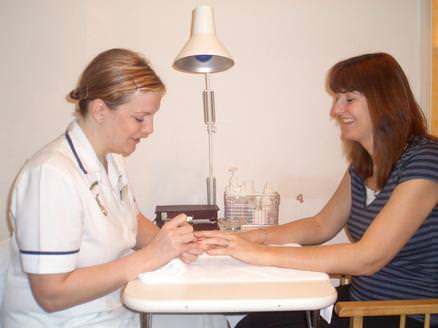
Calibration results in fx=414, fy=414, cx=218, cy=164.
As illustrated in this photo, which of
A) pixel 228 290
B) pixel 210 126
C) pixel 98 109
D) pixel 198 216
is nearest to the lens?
pixel 228 290

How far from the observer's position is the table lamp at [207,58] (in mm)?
1665

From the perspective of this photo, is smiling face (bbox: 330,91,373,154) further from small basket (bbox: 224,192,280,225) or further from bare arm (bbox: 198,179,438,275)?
small basket (bbox: 224,192,280,225)

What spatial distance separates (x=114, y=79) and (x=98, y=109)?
0.10 meters

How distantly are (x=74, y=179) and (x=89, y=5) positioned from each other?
1.28 m

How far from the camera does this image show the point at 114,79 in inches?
45.8

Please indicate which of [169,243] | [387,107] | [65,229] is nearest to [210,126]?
[387,107]

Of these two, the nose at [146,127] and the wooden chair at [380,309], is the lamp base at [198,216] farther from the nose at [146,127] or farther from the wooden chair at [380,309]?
the wooden chair at [380,309]

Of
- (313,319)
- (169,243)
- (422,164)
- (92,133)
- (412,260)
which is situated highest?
(92,133)

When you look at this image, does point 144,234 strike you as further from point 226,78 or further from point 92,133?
point 226,78

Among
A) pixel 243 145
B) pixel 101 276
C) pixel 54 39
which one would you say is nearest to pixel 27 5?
pixel 54 39

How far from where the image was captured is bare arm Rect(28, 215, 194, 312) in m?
1.01

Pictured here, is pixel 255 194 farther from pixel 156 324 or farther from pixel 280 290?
pixel 280 290

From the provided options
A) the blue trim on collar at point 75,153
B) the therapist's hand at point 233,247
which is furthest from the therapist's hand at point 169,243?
the blue trim on collar at point 75,153

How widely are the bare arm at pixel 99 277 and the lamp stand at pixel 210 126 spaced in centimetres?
95
